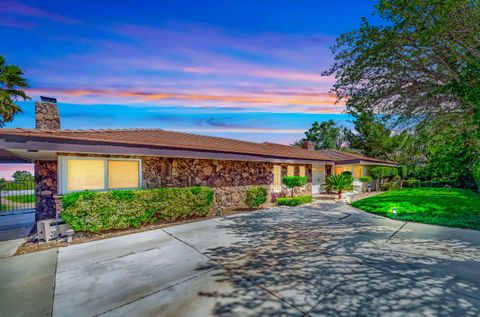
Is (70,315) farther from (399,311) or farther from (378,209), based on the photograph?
(378,209)

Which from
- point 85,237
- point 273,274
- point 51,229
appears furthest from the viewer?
point 85,237

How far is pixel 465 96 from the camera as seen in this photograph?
20.5ft

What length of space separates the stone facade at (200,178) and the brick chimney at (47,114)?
1894 millimetres

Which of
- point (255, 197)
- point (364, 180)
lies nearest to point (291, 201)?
point (255, 197)

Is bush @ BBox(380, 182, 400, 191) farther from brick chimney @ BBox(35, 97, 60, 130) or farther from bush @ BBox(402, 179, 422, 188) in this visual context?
brick chimney @ BBox(35, 97, 60, 130)

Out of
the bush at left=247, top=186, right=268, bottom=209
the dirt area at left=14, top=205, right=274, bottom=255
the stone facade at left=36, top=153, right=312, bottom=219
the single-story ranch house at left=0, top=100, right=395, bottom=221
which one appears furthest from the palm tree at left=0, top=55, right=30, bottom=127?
the bush at left=247, top=186, right=268, bottom=209

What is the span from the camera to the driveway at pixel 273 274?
127 inches

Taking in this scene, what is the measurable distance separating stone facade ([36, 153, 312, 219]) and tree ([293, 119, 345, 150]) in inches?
1285

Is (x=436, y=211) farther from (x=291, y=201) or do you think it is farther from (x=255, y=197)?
(x=255, y=197)

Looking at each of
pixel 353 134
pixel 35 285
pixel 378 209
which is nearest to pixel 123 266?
pixel 35 285

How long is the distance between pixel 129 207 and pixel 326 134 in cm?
4348

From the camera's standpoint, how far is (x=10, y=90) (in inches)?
558

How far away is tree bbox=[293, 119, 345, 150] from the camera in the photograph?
4381 centimetres

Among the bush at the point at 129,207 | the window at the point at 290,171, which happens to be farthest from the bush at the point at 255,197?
the window at the point at 290,171
